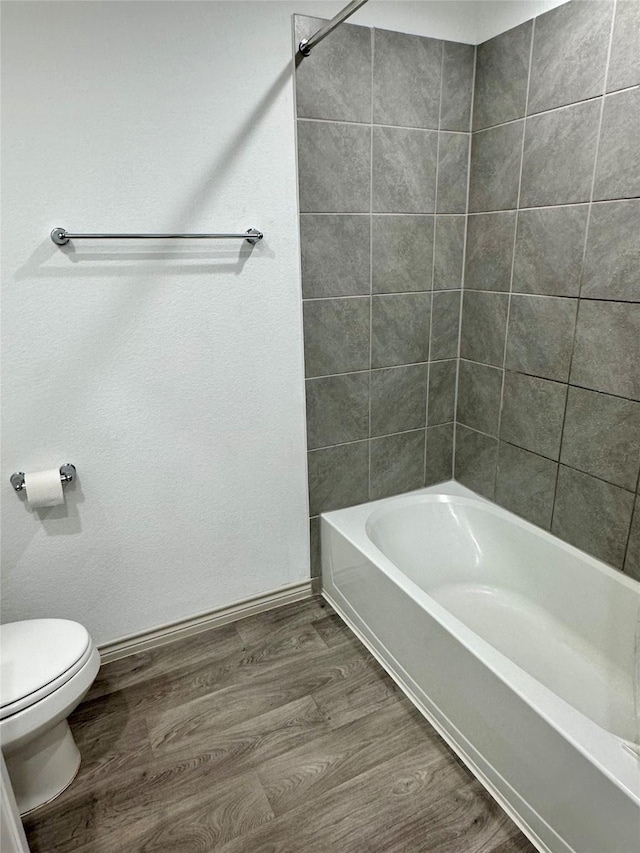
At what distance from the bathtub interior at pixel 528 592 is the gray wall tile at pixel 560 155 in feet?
4.07

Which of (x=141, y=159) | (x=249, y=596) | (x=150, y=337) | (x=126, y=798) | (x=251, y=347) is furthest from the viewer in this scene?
(x=249, y=596)

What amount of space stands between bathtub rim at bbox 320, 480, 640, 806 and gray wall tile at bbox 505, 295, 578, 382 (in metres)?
0.64

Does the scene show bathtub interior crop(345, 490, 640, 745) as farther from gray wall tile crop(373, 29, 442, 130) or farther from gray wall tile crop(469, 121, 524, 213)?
gray wall tile crop(373, 29, 442, 130)

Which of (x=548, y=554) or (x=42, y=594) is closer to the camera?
(x=42, y=594)

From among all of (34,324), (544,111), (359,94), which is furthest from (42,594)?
(544,111)

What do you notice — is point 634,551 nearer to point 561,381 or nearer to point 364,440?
point 561,381

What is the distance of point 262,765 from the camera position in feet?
5.39

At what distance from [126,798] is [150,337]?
1.40 metres

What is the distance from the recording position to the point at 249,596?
2.28 meters

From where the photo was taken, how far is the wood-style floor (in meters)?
1.44

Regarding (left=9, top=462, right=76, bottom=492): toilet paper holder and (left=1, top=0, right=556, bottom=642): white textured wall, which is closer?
(left=1, top=0, right=556, bottom=642): white textured wall

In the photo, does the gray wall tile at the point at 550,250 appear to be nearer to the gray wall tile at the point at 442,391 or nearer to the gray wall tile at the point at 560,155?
the gray wall tile at the point at 560,155

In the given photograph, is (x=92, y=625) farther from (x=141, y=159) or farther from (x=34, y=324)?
(x=141, y=159)

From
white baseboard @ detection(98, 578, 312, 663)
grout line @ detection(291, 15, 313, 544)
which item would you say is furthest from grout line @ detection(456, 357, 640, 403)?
white baseboard @ detection(98, 578, 312, 663)
